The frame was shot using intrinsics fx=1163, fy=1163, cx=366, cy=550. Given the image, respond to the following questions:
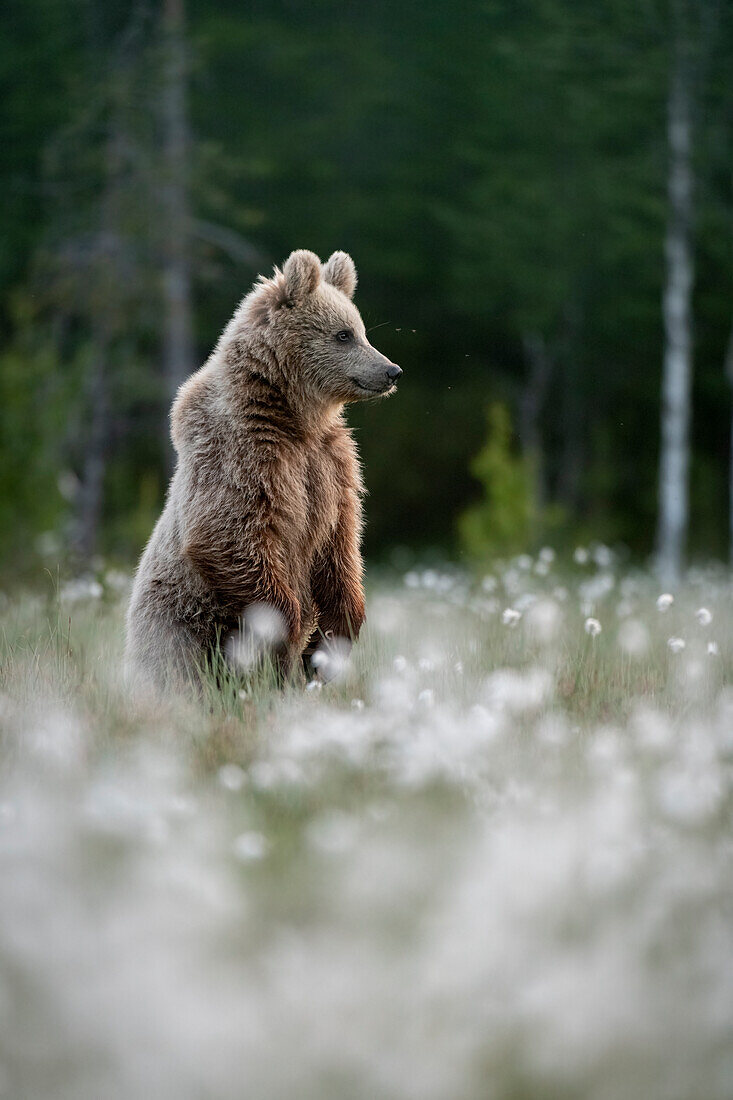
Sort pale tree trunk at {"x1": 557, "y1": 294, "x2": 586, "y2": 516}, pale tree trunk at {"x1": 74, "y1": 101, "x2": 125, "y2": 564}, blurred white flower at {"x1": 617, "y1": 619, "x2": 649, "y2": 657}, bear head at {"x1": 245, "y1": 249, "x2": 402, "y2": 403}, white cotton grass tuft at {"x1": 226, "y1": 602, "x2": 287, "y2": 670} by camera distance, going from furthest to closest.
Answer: pale tree trunk at {"x1": 557, "y1": 294, "x2": 586, "y2": 516}, pale tree trunk at {"x1": 74, "y1": 101, "x2": 125, "y2": 564}, blurred white flower at {"x1": 617, "y1": 619, "x2": 649, "y2": 657}, bear head at {"x1": 245, "y1": 249, "x2": 402, "y2": 403}, white cotton grass tuft at {"x1": 226, "y1": 602, "x2": 287, "y2": 670}

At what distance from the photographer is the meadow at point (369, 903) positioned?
204 cm

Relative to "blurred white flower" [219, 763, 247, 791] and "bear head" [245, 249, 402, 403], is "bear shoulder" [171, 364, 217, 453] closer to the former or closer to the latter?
"bear head" [245, 249, 402, 403]

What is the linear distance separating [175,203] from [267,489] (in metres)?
9.35

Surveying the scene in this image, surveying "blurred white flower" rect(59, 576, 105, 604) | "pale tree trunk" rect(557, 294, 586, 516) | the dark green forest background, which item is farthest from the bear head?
"pale tree trunk" rect(557, 294, 586, 516)

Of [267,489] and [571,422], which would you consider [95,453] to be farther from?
[571,422]

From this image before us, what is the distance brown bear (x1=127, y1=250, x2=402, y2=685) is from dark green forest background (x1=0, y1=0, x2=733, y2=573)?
12.8ft

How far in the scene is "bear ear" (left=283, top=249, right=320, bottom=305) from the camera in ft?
15.0

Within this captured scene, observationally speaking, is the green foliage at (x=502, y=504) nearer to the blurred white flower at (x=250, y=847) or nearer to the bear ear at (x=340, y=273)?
the bear ear at (x=340, y=273)

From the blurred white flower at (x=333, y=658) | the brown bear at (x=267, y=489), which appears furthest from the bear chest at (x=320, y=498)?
the blurred white flower at (x=333, y=658)

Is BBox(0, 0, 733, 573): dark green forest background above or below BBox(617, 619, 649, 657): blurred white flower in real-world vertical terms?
above

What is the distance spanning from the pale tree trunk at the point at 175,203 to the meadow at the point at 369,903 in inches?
391

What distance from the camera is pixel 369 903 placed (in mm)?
2373

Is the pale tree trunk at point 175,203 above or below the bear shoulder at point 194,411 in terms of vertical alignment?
above

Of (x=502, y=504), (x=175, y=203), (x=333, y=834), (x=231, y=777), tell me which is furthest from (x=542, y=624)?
(x=175, y=203)
